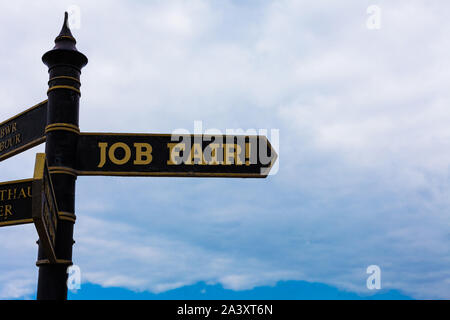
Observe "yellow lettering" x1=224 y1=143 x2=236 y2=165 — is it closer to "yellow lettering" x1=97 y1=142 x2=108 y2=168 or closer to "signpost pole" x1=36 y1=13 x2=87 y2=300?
"yellow lettering" x1=97 y1=142 x2=108 y2=168

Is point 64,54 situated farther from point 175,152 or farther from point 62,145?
point 175,152

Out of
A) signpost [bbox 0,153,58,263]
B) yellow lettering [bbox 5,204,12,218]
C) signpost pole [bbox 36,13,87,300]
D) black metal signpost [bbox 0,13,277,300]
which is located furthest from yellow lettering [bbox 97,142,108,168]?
yellow lettering [bbox 5,204,12,218]

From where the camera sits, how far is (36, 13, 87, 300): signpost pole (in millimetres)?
7144

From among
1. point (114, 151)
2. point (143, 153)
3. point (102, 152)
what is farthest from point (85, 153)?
point (143, 153)

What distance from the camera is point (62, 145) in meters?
7.49

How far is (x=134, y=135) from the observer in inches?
305

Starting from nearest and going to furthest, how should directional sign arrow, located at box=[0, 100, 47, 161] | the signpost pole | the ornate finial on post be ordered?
the signpost pole, the ornate finial on post, directional sign arrow, located at box=[0, 100, 47, 161]

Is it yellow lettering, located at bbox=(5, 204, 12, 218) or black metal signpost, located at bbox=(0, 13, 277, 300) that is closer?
yellow lettering, located at bbox=(5, 204, 12, 218)

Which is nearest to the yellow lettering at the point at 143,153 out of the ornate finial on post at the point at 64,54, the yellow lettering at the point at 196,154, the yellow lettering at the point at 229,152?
the yellow lettering at the point at 196,154
